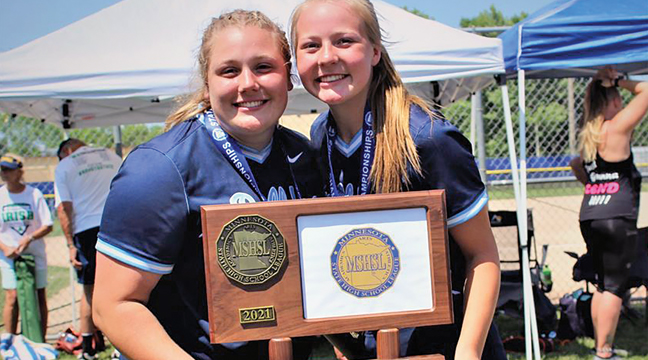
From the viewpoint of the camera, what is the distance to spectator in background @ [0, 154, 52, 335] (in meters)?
5.78

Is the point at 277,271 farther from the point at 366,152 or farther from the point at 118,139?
the point at 118,139

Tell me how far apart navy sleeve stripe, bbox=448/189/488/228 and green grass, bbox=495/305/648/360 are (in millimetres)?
3789

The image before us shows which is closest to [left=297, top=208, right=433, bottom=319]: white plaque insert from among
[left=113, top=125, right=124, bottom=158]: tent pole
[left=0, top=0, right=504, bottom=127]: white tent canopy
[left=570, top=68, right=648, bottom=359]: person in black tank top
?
[left=0, top=0, right=504, bottom=127]: white tent canopy

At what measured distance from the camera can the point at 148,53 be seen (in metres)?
4.77

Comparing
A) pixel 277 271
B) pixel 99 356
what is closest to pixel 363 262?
pixel 277 271

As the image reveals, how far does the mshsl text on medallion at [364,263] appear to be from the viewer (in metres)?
1.54

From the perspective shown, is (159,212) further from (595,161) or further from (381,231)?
(595,161)

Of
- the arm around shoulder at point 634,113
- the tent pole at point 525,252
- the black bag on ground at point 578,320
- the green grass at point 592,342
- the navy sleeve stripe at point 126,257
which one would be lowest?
the green grass at point 592,342

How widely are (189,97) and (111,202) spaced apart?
2.07 feet

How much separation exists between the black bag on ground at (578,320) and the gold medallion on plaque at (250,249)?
4.65 meters

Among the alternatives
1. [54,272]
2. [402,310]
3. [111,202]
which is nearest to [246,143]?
[111,202]

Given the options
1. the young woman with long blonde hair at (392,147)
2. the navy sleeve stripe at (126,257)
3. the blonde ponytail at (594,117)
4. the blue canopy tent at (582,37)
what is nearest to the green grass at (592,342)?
the blue canopy tent at (582,37)

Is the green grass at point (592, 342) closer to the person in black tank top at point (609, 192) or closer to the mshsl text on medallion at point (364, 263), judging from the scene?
the person in black tank top at point (609, 192)

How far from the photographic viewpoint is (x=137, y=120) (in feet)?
23.2
